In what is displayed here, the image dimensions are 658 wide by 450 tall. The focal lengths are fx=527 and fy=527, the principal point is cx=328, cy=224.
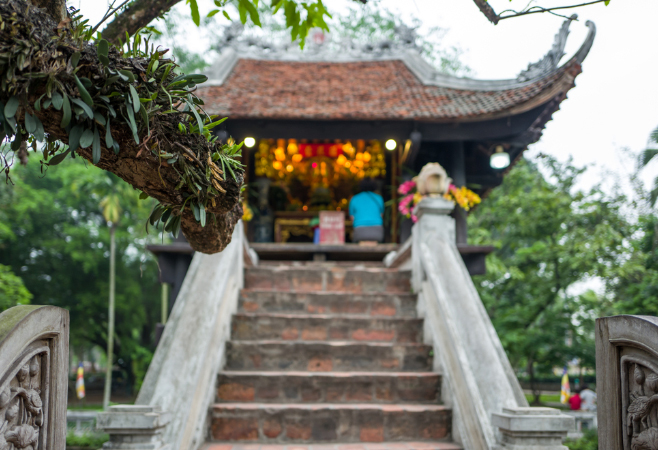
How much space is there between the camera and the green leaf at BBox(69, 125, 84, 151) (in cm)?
148

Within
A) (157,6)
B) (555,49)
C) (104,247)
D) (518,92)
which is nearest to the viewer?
(157,6)

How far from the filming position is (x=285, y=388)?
3.90 meters

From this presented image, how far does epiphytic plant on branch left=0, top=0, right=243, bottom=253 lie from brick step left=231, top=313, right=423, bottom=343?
2572 millimetres

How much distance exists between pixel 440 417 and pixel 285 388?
44.5 inches

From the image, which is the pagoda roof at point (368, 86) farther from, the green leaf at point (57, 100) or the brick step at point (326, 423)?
the green leaf at point (57, 100)

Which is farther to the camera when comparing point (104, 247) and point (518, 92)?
point (104, 247)

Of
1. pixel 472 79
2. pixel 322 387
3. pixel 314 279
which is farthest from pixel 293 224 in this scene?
pixel 322 387

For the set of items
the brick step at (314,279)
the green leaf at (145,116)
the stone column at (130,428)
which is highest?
the green leaf at (145,116)

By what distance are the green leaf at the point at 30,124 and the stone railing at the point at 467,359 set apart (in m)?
A: 2.71

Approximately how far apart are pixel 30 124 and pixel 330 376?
2.96 metres

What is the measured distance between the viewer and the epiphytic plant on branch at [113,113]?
1.36 metres

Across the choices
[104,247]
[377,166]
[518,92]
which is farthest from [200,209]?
[104,247]

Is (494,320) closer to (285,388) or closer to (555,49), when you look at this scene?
(555,49)

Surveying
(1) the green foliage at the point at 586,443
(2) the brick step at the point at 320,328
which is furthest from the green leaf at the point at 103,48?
(1) the green foliage at the point at 586,443
